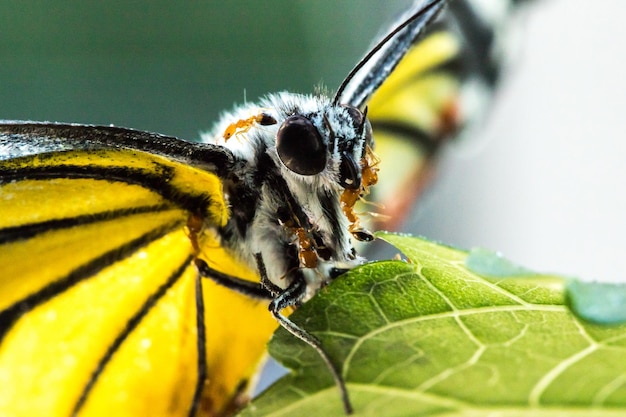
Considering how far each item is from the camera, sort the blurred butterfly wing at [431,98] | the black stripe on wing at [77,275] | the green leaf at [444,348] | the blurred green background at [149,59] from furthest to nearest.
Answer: the blurred green background at [149,59], the blurred butterfly wing at [431,98], the black stripe on wing at [77,275], the green leaf at [444,348]

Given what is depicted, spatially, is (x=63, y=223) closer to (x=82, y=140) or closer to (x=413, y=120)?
(x=82, y=140)

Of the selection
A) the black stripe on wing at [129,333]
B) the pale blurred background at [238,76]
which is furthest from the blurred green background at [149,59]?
the black stripe on wing at [129,333]

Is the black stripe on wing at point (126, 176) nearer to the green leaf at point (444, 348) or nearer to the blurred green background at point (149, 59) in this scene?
the green leaf at point (444, 348)

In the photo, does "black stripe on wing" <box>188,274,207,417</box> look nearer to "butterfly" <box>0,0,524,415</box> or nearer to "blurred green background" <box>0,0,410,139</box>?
"butterfly" <box>0,0,524,415</box>

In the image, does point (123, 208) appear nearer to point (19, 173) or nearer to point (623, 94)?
point (19, 173)

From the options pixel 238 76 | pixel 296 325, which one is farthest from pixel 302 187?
pixel 238 76

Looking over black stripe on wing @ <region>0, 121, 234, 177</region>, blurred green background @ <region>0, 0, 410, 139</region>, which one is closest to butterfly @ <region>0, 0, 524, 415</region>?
black stripe on wing @ <region>0, 121, 234, 177</region>

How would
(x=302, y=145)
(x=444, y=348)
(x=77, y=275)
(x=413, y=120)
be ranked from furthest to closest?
(x=413, y=120)
(x=77, y=275)
(x=302, y=145)
(x=444, y=348)
